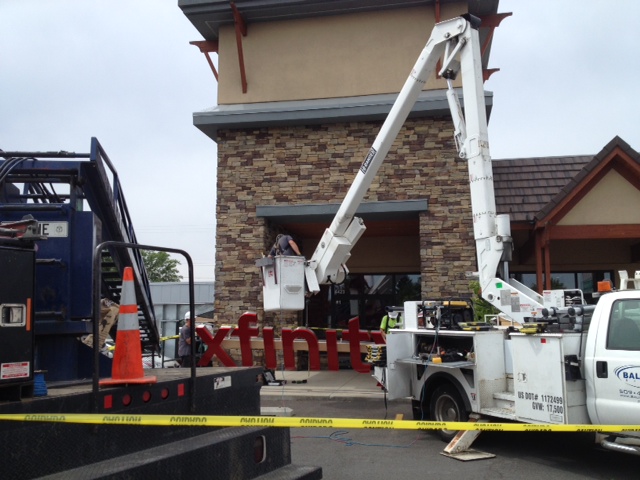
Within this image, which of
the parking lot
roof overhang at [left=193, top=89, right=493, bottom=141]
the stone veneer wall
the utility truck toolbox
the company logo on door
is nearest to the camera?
the company logo on door

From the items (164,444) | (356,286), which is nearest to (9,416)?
(164,444)

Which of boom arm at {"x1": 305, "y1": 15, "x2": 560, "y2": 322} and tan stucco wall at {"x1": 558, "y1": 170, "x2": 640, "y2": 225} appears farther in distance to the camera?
tan stucco wall at {"x1": 558, "y1": 170, "x2": 640, "y2": 225}

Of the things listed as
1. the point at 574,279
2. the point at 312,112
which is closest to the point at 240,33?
the point at 312,112

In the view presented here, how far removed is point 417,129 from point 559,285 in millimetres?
7014

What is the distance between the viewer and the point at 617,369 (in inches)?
250

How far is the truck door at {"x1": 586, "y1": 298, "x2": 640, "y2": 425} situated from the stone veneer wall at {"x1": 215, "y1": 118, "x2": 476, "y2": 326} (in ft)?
27.4

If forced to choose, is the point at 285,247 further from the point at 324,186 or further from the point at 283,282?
the point at 324,186

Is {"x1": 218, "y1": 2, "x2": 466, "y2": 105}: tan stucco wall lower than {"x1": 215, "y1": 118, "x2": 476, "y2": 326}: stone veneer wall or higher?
higher

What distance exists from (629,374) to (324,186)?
10.5 metres

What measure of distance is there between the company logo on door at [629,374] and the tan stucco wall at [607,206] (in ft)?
30.5

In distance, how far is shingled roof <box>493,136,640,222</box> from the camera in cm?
1463

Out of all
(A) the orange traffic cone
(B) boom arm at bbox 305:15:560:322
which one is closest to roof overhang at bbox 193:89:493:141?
(B) boom arm at bbox 305:15:560:322

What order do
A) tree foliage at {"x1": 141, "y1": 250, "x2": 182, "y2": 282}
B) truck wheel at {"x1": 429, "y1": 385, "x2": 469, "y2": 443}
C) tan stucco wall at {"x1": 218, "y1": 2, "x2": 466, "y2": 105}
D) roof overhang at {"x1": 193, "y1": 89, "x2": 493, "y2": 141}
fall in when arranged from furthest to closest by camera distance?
tree foliage at {"x1": 141, "y1": 250, "x2": 182, "y2": 282} → tan stucco wall at {"x1": 218, "y1": 2, "x2": 466, "y2": 105} → roof overhang at {"x1": 193, "y1": 89, "x2": 493, "y2": 141} → truck wheel at {"x1": 429, "y1": 385, "x2": 469, "y2": 443}

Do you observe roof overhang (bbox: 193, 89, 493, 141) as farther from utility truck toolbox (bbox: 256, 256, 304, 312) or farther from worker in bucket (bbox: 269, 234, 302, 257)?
utility truck toolbox (bbox: 256, 256, 304, 312)
